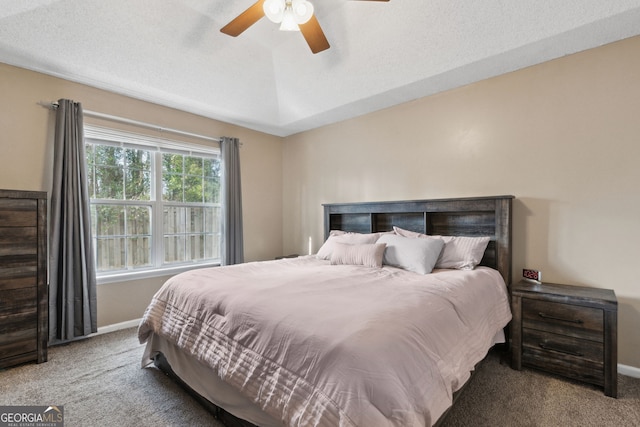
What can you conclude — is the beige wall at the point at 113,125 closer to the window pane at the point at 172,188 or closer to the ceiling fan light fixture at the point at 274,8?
the window pane at the point at 172,188

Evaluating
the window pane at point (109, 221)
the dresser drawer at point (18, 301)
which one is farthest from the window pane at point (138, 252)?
the dresser drawer at point (18, 301)

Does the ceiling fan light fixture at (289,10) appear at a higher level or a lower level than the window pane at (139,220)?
higher

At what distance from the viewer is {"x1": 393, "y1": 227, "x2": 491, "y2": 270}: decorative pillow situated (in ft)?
8.41

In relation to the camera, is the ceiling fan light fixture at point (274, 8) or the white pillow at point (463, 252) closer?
the ceiling fan light fixture at point (274, 8)

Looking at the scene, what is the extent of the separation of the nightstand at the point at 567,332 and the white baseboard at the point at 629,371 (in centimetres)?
46

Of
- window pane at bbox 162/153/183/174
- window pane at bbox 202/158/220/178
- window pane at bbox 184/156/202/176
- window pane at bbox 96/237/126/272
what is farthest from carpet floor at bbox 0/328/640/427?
window pane at bbox 202/158/220/178

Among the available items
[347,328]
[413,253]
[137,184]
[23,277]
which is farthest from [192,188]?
[347,328]

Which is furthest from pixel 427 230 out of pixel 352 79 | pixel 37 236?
pixel 37 236

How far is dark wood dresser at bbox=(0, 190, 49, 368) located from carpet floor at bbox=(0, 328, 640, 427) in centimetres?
18

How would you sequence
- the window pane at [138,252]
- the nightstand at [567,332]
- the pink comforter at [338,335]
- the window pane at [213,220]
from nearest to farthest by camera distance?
the pink comforter at [338,335] < the nightstand at [567,332] < the window pane at [138,252] < the window pane at [213,220]

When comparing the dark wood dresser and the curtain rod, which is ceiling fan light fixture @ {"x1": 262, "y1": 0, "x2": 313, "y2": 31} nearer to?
the curtain rod

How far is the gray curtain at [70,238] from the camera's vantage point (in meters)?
2.70

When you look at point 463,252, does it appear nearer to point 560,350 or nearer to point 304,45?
A: point 560,350

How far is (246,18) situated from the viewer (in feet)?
6.52
